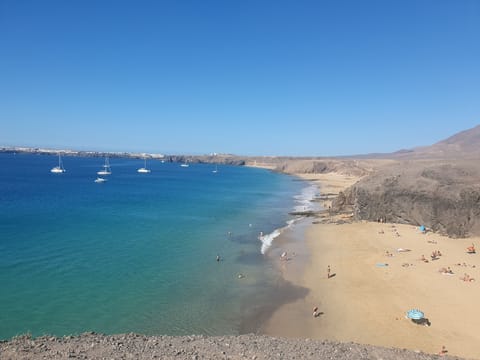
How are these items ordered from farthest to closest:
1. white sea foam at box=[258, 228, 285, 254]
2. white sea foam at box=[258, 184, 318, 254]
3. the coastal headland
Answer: white sea foam at box=[258, 184, 318, 254] < white sea foam at box=[258, 228, 285, 254] < the coastal headland

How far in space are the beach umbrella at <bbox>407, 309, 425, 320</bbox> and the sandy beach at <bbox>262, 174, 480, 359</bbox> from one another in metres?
0.41

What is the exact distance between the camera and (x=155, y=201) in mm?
59812

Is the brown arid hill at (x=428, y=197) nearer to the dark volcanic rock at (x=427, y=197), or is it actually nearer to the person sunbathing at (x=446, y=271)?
the dark volcanic rock at (x=427, y=197)

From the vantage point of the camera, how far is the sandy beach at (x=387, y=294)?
16375 mm

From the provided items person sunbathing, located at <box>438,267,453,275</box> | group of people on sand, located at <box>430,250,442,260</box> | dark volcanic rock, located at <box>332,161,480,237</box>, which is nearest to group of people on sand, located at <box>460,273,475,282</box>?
person sunbathing, located at <box>438,267,453,275</box>

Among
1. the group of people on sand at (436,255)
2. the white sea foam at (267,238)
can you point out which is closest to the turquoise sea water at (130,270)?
the white sea foam at (267,238)

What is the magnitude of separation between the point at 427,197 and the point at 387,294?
69.8ft

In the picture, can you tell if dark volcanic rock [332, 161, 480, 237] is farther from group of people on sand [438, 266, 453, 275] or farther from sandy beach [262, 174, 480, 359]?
group of people on sand [438, 266, 453, 275]

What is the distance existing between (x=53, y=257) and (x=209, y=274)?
13.5 meters

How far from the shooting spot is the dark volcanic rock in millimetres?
33781

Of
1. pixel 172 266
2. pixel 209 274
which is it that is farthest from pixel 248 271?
pixel 172 266

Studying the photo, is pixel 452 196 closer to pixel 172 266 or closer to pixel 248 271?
pixel 248 271

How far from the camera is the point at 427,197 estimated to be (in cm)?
3759

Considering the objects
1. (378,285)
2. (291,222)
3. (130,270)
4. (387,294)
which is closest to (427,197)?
(291,222)
